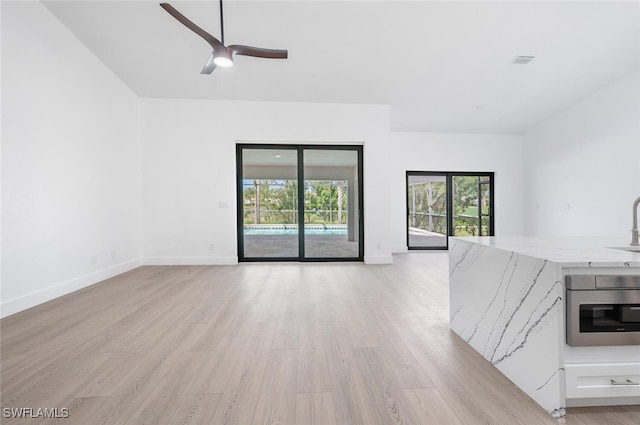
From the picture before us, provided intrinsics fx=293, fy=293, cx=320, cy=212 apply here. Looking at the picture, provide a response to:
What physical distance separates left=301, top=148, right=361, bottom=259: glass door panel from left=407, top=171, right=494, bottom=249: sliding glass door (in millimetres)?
1940

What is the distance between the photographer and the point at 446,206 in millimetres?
7234

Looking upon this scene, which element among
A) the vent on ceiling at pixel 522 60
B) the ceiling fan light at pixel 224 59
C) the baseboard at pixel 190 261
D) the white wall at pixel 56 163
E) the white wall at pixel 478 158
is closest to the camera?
the ceiling fan light at pixel 224 59

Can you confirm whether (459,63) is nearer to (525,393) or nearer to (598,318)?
(598,318)

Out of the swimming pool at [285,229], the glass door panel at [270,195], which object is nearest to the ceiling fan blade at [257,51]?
the glass door panel at [270,195]

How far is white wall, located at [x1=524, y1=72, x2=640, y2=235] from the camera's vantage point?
4590 millimetres

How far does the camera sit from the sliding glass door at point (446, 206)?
7.23 metres

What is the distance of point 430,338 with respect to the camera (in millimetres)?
2340

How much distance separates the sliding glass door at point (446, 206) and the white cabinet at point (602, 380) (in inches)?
225

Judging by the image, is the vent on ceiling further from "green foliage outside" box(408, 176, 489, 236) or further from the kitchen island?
the kitchen island

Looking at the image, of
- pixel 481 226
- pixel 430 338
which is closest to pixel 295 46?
pixel 430 338

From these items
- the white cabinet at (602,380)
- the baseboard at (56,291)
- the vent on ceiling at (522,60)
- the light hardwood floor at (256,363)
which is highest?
the vent on ceiling at (522,60)

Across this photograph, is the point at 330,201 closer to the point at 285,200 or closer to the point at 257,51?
the point at 285,200

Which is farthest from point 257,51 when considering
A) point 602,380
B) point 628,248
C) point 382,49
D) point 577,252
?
point 602,380

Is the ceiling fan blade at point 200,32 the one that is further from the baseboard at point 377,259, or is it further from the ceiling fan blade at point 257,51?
the baseboard at point 377,259
